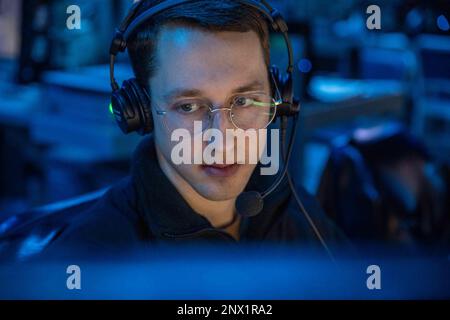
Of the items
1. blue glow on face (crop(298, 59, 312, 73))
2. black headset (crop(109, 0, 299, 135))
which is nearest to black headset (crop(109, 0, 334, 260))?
black headset (crop(109, 0, 299, 135))

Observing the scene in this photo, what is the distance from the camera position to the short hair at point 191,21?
4.44ft

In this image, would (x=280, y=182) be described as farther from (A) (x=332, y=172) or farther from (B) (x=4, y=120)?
(B) (x=4, y=120)

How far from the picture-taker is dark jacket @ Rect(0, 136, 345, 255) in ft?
4.65

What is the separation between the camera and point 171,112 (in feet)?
4.62

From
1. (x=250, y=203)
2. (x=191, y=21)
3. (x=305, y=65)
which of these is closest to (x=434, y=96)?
(x=305, y=65)

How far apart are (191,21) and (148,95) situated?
166 mm

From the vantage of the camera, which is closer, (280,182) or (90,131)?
(280,182)

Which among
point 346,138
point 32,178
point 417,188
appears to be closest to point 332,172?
point 346,138

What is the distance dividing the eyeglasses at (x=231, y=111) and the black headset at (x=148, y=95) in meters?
0.03

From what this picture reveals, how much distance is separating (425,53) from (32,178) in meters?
1.02

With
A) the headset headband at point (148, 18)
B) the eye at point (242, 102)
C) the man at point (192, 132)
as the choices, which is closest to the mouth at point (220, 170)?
the man at point (192, 132)

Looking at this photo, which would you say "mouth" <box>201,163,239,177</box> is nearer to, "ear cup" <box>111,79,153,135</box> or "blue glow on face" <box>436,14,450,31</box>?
"ear cup" <box>111,79,153,135</box>

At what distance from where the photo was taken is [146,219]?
1.43 m

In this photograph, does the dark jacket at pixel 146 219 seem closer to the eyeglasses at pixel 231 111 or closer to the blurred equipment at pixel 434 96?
the eyeglasses at pixel 231 111
